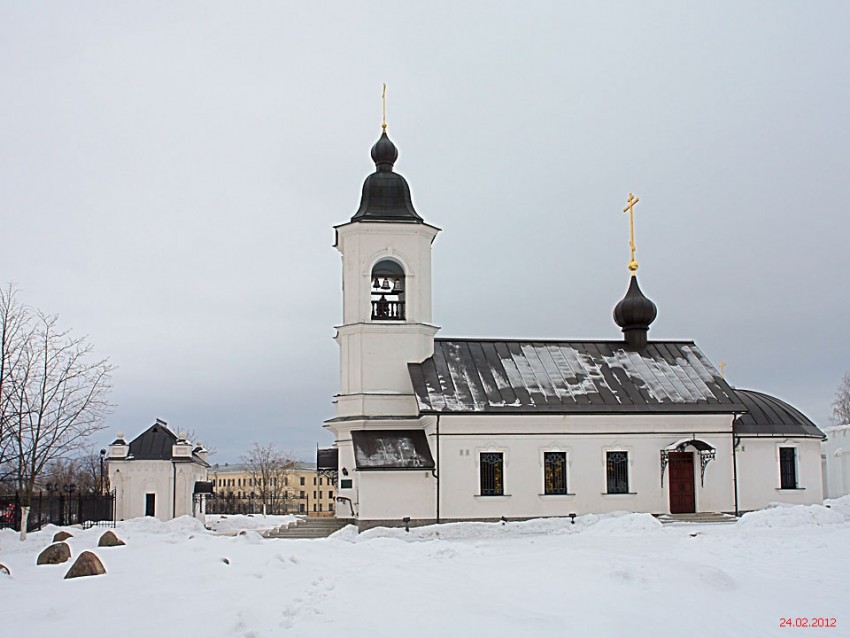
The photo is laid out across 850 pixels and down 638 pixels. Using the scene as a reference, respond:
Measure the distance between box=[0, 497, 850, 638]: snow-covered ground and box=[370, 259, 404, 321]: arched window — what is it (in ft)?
32.3

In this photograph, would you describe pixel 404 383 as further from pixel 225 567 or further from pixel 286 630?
pixel 286 630

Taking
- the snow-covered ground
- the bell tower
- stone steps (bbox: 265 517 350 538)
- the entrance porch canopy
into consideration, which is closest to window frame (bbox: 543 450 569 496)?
the entrance porch canopy

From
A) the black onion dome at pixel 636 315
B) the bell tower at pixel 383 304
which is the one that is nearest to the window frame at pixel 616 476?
the black onion dome at pixel 636 315

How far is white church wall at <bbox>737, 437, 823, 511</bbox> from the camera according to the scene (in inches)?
1126

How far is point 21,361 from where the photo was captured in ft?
78.3

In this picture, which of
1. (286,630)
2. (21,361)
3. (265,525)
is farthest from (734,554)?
(265,525)

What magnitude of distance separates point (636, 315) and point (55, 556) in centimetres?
2112

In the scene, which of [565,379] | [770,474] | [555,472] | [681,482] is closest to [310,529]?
[555,472]

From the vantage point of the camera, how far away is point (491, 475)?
26734 millimetres

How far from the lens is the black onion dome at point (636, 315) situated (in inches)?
1234

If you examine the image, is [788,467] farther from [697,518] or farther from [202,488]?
[202,488]

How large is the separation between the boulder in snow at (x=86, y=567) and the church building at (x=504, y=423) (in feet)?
39.6

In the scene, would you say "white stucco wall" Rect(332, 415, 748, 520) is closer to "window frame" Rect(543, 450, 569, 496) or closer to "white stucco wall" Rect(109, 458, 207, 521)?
"window frame" Rect(543, 450, 569, 496)

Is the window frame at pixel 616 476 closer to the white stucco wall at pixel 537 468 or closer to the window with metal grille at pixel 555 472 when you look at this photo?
the white stucco wall at pixel 537 468
